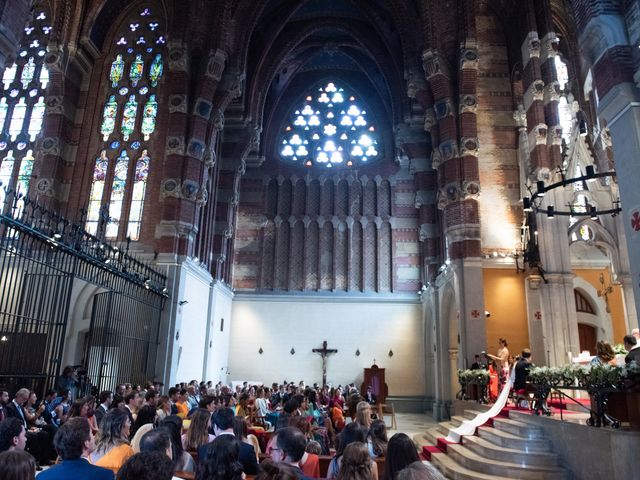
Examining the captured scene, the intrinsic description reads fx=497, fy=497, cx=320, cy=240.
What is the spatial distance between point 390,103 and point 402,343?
1321 centimetres

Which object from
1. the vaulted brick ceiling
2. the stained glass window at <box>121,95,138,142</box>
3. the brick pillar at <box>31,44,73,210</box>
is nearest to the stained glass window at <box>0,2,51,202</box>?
the brick pillar at <box>31,44,73,210</box>

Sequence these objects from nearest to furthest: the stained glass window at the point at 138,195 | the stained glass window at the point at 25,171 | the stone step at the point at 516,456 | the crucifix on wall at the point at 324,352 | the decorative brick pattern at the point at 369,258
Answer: the stone step at the point at 516,456 < the stained glass window at the point at 138,195 < the stained glass window at the point at 25,171 < the crucifix on wall at the point at 324,352 < the decorative brick pattern at the point at 369,258

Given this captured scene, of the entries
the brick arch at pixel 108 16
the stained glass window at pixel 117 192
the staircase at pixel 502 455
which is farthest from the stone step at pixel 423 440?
the brick arch at pixel 108 16

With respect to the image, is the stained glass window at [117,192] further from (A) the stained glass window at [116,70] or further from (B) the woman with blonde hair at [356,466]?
(B) the woman with blonde hair at [356,466]

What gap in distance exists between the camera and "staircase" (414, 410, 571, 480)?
8578 millimetres

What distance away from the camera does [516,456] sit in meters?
8.95

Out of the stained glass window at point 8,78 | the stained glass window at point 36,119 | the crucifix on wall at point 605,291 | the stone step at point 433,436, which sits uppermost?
the stained glass window at point 8,78

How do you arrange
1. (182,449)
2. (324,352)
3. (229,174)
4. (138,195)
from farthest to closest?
1. (324,352)
2. (229,174)
3. (138,195)
4. (182,449)

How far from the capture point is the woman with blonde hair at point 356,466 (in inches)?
130

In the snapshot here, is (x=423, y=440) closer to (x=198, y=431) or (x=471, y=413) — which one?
(x=471, y=413)

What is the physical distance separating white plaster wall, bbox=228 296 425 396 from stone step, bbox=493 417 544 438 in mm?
13832

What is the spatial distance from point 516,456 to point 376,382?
14638 mm

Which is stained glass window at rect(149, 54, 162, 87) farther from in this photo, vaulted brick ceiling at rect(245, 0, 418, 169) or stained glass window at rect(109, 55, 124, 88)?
vaulted brick ceiling at rect(245, 0, 418, 169)

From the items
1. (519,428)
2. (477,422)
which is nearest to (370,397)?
(477,422)
